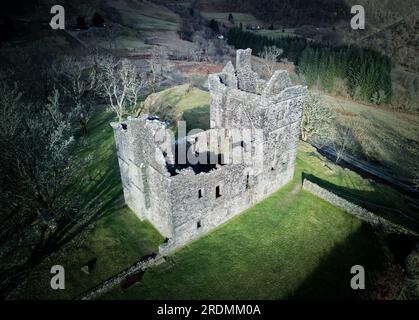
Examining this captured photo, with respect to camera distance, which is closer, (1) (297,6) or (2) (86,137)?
(2) (86,137)

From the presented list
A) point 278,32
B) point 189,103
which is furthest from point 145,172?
point 278,32

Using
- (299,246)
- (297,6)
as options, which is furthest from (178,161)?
(297,6)

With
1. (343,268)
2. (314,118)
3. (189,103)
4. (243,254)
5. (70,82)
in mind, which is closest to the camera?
(343,268)

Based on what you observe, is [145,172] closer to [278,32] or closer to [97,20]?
[97,20]

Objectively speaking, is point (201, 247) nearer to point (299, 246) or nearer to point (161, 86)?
point (299, 246)

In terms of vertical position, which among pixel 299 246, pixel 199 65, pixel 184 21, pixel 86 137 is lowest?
pixel 299 246
